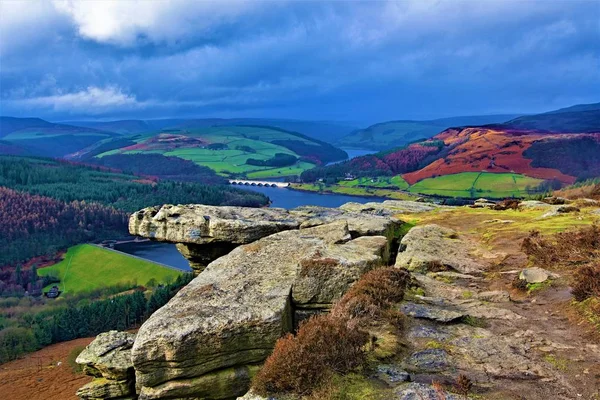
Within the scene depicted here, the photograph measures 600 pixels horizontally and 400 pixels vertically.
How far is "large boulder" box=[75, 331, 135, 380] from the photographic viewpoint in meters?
21.0

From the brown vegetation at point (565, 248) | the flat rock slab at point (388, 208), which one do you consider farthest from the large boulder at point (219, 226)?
the flat rock slab at point (388, 208)

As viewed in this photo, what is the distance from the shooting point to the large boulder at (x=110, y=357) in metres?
21.0

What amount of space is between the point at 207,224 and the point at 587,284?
80.7 ft

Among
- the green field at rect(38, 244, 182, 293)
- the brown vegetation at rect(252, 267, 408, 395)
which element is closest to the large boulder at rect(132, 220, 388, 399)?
the brown vegetation at rect(252, 267, 408, 395)

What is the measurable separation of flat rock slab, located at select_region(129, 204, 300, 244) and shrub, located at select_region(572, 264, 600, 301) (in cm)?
2100

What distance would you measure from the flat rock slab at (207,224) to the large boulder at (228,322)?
957cm

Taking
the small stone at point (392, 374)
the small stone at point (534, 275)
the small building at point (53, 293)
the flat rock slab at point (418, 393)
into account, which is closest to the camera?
the flat rock slab at point (418, 393)

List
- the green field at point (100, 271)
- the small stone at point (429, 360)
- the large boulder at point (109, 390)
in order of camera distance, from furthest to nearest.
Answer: the green field at point (100, 271) < the large boulder at point (109, 390) < the small stone at point (429, 360)

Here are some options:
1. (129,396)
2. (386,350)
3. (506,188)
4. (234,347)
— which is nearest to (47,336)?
(129,396)

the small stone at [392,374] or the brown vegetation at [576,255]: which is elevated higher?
the brown vegetation at [576,255]

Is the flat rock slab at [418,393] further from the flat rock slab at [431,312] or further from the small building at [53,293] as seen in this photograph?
the small building at [53,293]

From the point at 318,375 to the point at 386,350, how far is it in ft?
9.57

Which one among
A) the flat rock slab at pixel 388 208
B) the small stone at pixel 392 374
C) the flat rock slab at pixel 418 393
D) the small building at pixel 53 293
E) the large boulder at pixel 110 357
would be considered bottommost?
the small building at pixel 53 293

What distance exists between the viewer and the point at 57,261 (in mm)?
186500
